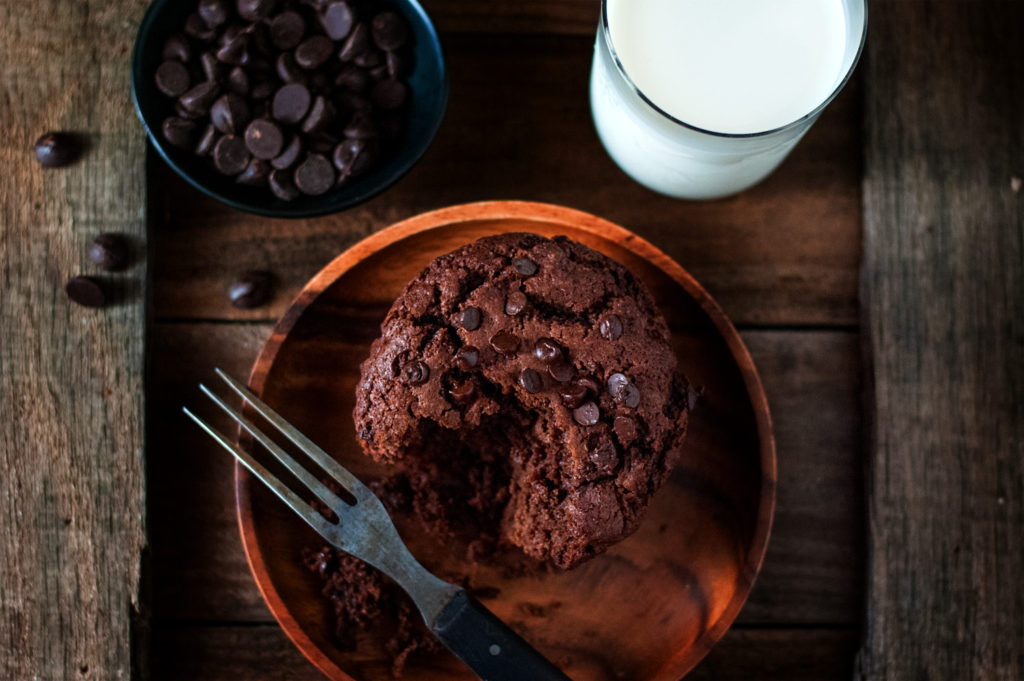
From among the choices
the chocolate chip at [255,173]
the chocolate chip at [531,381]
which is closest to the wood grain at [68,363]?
the chocolate chip at [255,173]

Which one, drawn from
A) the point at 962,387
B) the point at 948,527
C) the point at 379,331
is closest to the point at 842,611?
the point at 948,527

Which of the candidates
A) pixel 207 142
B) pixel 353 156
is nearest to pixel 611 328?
pixel 353 156

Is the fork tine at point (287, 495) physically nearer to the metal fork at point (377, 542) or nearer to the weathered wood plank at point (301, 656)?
the metal fork at point (377, 542)

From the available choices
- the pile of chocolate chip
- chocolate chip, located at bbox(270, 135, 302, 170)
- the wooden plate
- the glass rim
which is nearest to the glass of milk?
the glass rim

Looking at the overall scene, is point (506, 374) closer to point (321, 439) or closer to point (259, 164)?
point (321, 439)

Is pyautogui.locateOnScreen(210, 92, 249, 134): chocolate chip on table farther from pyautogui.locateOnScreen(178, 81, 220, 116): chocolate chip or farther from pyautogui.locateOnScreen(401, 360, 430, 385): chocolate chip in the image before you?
pyautogui.locateOnScreen(401, 360, 430, 385): chocolate chip

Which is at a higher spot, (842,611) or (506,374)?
(506,374)
